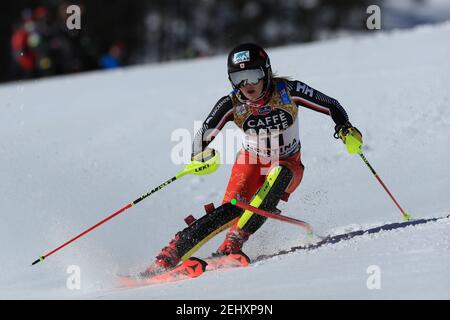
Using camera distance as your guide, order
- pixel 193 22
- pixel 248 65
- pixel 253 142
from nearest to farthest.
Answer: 1. pixel 248 65
2. pixel 253 142
3. pixel 193 22

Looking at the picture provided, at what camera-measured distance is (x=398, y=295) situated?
4.19 m

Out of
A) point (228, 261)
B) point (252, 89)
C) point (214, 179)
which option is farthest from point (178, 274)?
point (214, 179)

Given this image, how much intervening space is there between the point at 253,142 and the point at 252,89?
0.50 metres

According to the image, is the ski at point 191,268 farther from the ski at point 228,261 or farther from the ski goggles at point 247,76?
the ski goggles at point 247,76

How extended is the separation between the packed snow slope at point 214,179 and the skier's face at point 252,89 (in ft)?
3.61

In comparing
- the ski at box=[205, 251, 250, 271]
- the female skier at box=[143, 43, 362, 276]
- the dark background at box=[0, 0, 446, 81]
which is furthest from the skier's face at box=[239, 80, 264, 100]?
the dark background at box=[0, 0, 446, 81]

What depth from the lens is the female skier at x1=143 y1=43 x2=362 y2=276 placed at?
18.8 feet

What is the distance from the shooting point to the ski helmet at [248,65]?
223 inches

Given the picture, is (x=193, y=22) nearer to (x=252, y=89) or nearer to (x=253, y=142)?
(x=253, y=142)

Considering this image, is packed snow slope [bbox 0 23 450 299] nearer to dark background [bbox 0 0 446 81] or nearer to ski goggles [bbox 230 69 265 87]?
ski goggles [bbox 230 69 265 87]

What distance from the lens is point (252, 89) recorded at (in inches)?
227

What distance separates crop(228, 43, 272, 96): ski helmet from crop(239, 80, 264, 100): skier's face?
1.2 inches

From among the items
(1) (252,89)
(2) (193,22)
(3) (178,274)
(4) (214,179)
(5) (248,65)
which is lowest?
(3) (178,274)
